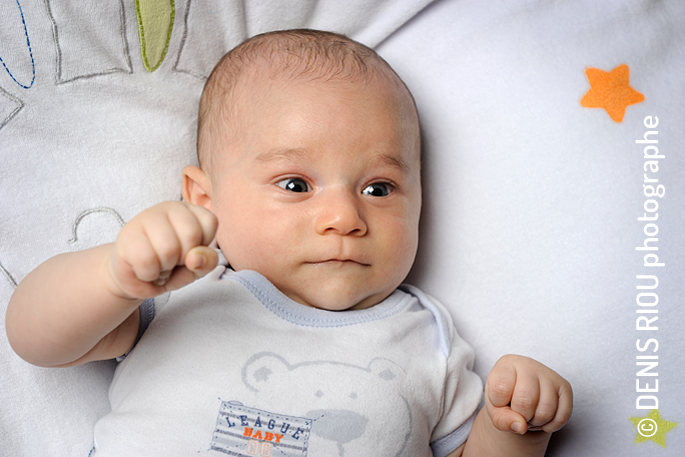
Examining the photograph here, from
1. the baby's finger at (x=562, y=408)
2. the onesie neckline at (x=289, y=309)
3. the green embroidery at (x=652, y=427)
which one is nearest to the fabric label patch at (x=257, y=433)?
the onesie neckline at (x=289, y=309)

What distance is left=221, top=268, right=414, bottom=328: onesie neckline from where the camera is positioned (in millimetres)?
1130

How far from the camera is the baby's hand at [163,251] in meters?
0.76

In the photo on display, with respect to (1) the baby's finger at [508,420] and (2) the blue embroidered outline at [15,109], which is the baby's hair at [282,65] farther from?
(1) the baby's finger at [508,420]

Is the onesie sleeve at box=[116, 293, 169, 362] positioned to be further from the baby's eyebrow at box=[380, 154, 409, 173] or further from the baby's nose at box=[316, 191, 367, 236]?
the baby's eyebrow at box=[380, 154, 409, 173]

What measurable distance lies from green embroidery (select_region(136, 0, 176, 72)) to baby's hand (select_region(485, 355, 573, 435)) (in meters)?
1.03

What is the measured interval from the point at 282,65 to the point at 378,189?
34 cm

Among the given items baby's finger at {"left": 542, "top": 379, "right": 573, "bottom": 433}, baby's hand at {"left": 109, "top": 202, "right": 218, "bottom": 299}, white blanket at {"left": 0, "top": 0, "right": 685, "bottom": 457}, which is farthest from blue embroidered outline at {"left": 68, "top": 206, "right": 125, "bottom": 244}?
baby's finger at {"left": 542, "top": 379, "right": 573, "bottom": 433}

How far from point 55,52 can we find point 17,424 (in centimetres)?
76

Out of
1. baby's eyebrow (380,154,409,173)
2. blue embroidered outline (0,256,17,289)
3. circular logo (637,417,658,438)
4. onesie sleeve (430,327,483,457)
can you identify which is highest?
baby's eyebrow (380,154,409,173)

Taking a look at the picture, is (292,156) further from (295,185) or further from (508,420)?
(508,420)

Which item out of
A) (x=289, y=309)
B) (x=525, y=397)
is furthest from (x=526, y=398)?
(x=289, y=309)

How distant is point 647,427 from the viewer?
1.18m

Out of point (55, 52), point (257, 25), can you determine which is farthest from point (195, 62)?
point (55, 52)

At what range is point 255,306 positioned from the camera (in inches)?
44.1
